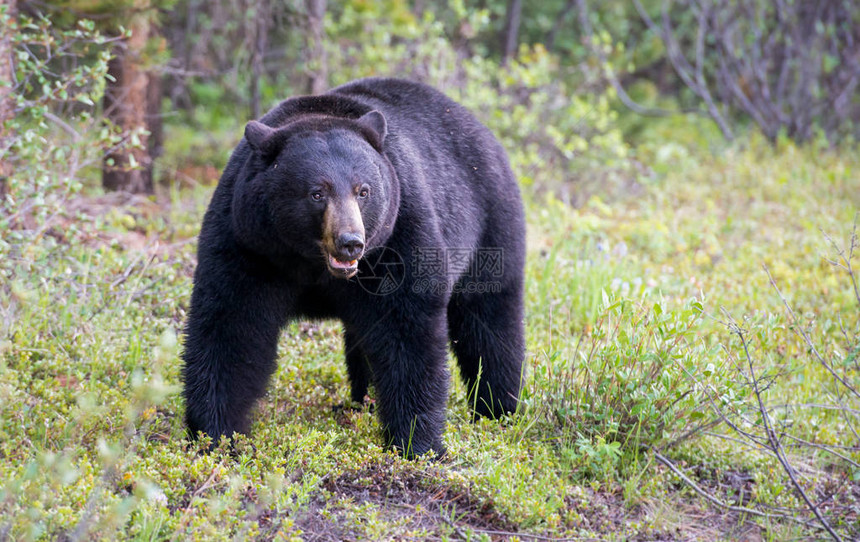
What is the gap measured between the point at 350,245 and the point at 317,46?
17.7 ft

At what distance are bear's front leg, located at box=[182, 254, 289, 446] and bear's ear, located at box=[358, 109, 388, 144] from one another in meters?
0.84

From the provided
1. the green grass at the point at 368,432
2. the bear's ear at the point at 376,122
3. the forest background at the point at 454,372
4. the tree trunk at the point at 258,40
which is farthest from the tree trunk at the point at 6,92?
the tree trunk at the point at 258,40

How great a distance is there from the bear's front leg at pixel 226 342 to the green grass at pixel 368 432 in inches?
6.4

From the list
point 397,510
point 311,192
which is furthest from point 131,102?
point 397,510

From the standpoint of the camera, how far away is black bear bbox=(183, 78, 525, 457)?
344cm

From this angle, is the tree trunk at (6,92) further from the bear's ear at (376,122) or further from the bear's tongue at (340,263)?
the bear's tongue at (340,263)

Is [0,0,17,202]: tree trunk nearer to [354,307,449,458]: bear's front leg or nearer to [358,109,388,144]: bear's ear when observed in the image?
[358,109,388,144]: bear's ear

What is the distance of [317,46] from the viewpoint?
26.7 ft

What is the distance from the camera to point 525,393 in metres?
4.18

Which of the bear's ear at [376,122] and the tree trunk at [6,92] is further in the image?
the tree trunk at [6,92]

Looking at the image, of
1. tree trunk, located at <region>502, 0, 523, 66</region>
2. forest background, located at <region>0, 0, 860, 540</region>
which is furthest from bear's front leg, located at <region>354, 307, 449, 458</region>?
tree trunk, located at <region>502, 0, 523, 66</region>

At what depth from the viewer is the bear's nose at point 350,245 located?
10.6 feet

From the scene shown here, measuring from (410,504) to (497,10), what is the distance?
10.3 meters

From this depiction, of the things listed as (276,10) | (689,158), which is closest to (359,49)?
(276,10)
